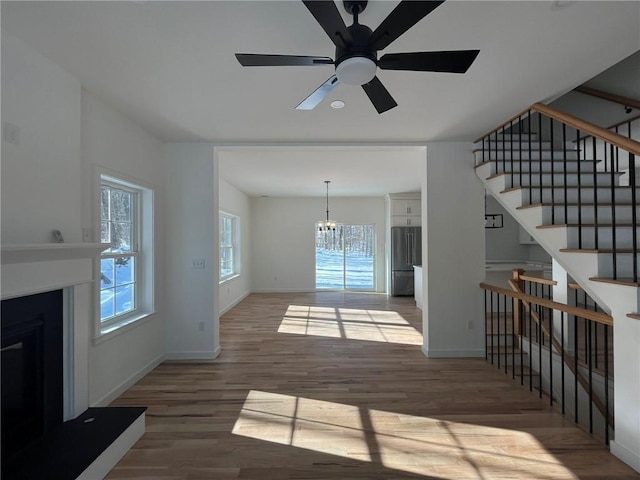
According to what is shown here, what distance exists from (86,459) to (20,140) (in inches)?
77.8

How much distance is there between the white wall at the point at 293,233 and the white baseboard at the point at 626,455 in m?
6.85

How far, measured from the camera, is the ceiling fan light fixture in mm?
1532

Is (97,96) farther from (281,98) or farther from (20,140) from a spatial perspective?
(281,98)

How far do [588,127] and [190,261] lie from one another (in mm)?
4006

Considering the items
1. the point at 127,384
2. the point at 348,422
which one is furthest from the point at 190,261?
the point at 348,422

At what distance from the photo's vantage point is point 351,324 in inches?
215

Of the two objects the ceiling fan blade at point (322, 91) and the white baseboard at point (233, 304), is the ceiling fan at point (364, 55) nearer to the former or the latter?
the ceiling fan blade at point (322, 91)

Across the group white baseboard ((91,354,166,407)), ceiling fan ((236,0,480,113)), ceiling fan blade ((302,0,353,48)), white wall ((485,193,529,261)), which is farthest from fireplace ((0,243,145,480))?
white wall ((485,193,529,261))

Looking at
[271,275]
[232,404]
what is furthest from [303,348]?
[271,275]

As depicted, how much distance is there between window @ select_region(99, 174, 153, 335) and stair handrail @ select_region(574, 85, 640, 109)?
17.2ft

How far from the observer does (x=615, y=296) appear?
2059 millimetres

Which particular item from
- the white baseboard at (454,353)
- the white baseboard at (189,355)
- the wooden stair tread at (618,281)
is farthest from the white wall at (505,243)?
the white baseboard at (189,355)

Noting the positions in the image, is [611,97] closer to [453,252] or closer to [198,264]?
[453,252]

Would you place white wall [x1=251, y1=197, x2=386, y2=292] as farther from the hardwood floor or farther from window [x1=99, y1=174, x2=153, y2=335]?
window [x1=99, y1=174, x2=153, y2=335]
